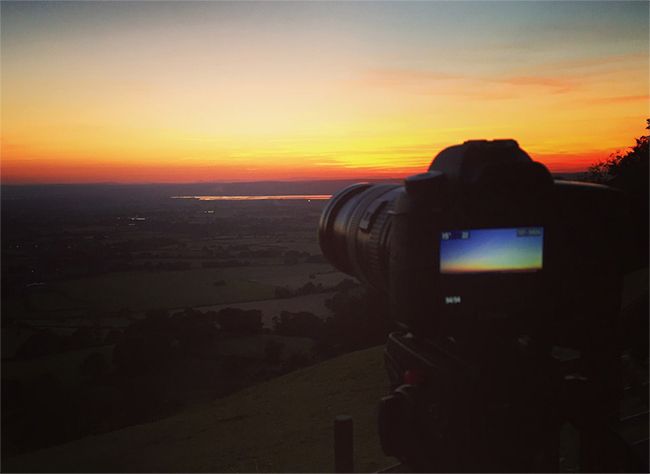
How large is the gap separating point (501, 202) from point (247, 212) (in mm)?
42004

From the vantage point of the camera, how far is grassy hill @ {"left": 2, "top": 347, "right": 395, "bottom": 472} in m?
6.90

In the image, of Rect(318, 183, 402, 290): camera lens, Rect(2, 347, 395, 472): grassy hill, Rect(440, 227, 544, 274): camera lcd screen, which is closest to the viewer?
Rect(440, 227, 544, 274): camera lcd screen

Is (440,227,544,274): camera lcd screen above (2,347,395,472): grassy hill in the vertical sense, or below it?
above

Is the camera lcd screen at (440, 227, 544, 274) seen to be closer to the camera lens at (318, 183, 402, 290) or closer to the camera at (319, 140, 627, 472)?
the camera at (319, 140, 627, 472)

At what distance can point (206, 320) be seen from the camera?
18.0 m

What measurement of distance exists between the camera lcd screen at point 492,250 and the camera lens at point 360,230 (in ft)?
2.40

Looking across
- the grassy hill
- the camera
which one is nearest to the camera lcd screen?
the camera

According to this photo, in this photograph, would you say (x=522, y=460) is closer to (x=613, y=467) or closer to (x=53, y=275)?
(x=613, y=467)

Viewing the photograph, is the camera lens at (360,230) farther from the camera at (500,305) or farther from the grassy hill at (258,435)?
the grassy hill at (258,435)

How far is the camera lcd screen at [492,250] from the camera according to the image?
2689 mm

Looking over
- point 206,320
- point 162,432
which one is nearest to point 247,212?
point 206,320

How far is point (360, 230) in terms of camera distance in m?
4.03

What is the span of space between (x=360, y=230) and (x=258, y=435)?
5.06 meters

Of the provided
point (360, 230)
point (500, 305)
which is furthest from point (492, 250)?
point (360, 230)
